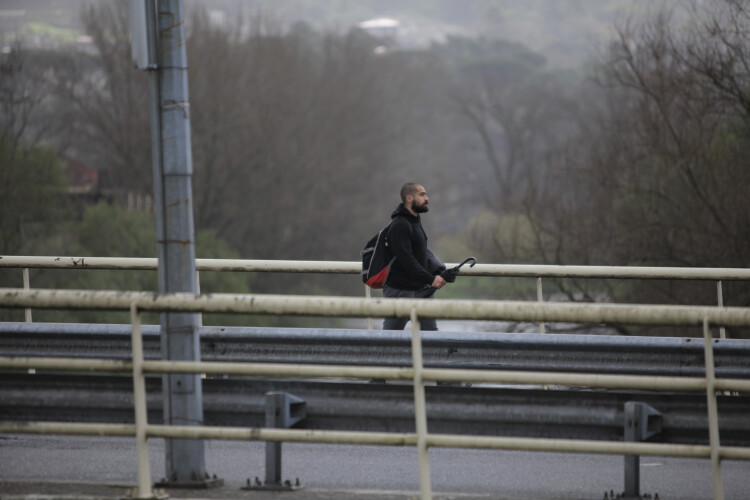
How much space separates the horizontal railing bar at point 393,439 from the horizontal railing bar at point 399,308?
0.55m

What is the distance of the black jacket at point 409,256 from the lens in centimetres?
800

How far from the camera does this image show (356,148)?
61875 mm

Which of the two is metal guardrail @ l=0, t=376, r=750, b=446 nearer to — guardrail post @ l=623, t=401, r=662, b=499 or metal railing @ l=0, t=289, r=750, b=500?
guardrail post @ l=623, t=401, r=662, b=499

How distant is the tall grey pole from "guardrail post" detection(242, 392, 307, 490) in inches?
13.8

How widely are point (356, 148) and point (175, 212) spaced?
56.7m

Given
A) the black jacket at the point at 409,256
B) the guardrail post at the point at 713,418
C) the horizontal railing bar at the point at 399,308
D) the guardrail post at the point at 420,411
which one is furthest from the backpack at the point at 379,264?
the guardrail post at the point at 713,418

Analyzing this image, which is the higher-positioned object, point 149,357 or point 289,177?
point 289,177

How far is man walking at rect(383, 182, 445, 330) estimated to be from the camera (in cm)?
800

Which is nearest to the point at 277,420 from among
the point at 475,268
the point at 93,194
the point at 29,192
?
the point at 475,268

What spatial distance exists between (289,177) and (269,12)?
13482 mm

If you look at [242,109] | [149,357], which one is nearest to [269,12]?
[242,109]

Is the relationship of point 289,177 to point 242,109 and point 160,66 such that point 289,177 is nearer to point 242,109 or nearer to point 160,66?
point 242,109

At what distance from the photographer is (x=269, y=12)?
61.9 m

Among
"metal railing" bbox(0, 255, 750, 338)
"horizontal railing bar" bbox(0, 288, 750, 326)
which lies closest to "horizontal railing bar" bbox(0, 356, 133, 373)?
"horizontal railing bar" bbox(0, 288, 750, 326)
